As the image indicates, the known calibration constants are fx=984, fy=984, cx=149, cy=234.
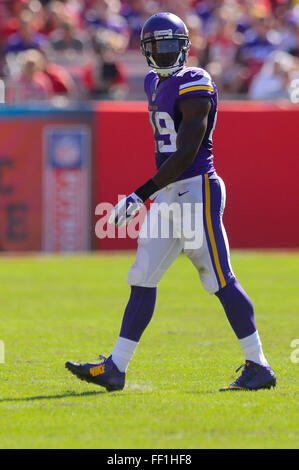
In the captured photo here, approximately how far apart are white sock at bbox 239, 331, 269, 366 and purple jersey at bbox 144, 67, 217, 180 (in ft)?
2.75

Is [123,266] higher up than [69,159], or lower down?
lower down

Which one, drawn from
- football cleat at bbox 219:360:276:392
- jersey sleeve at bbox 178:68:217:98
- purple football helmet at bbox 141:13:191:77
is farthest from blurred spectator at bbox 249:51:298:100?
football cleat at bbox 219:360:276:392

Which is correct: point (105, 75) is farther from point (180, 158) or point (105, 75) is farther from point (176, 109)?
point (180, 158)

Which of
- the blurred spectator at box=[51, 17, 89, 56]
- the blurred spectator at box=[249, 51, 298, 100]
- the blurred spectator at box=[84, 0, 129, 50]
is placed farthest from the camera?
the blurred spectator at box=[84, 0, 129, 50]

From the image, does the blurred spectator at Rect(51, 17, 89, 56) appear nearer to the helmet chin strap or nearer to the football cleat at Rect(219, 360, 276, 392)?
the helmet chin strap

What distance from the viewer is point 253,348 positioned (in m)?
4.79

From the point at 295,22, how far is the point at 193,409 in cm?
1146

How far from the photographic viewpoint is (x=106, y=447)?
12.0ft

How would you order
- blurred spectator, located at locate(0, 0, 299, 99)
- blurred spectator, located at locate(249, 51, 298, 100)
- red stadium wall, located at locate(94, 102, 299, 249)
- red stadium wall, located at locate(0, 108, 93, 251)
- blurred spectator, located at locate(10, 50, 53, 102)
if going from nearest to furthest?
1. red stadium wall, located at locate(0, 108, 93, 251)
2. blurred spectator, located at locate(10, 50, 53, 102)
3. red stadium wall, located at locate(94, 102, 299, 249)
4. blurred spectator, located at locate(249, 51, 298, 100)
5. blurred spectator, located at locate(0, 0, 299, 99)

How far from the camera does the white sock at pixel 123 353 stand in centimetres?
482

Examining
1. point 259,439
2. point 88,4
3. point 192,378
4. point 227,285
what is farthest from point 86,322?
point 88,4

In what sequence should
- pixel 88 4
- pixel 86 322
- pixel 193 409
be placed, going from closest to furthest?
pixel 193 409 < pixel 86 322 < pixel 88 4

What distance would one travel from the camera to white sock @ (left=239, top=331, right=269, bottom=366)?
4.77 metres

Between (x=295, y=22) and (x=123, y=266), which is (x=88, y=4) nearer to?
(x=295, y=22)
